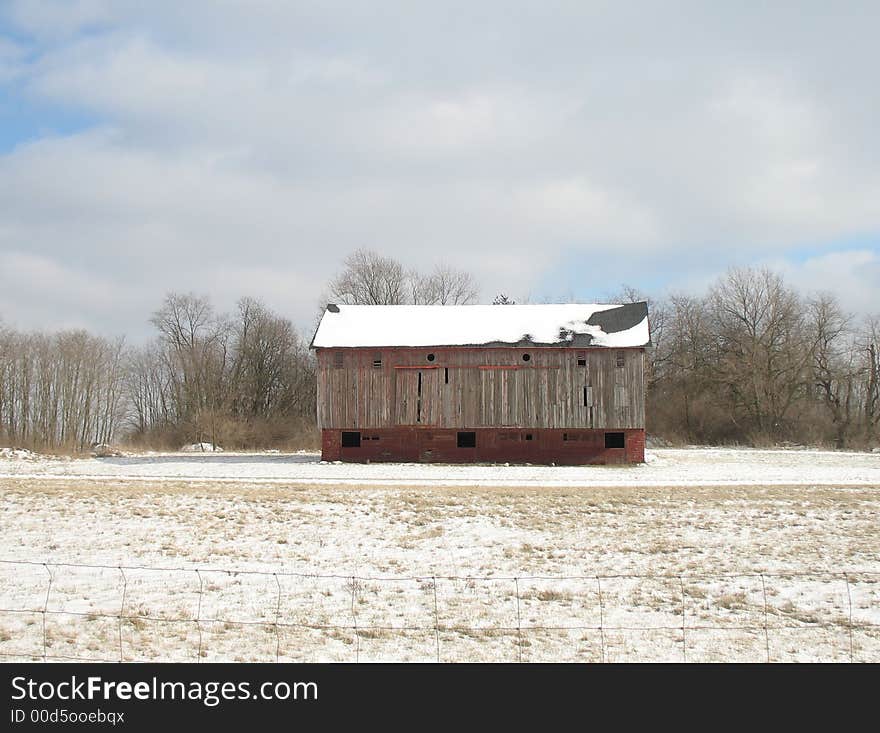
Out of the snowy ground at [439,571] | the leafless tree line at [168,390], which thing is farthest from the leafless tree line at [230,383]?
the snowy ground at [439,571]

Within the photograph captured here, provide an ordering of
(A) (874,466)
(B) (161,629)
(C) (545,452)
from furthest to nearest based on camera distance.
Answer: (C) (545,452)
(A) (874,466)
(B) (161,629)

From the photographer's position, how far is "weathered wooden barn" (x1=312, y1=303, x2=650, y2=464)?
139 feet

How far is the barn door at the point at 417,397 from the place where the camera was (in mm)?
42781

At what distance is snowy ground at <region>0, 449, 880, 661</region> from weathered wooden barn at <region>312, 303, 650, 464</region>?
13.8 metres

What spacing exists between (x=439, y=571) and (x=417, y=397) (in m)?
28.3

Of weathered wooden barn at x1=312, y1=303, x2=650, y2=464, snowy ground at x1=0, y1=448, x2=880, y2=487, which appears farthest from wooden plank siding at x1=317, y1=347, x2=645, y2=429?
snowy ground at x1=0, y1=448, x2=880, y2=487

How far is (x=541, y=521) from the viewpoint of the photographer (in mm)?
20234

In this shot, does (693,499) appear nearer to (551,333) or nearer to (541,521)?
(541,521)

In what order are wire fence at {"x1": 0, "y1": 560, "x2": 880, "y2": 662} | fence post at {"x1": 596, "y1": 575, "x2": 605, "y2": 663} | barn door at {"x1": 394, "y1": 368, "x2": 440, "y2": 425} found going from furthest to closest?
1. barn door at {"x1": 394, "y1": 368, "x2": 440, "y2": 425}
2. fence post at {"x1": 596, "y1": 575, "x2": 605, "y2": 663}
3. wire fence at {"x1": 0, "y1": 560, "x2": 880, "y2": 662}

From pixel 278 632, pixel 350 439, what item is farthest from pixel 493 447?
pixel 278 632

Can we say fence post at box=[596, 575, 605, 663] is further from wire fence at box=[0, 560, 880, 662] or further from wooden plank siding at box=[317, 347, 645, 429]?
wooden plank siding at box=[317, 347, 645, 429]

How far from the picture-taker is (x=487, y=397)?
4275cm
